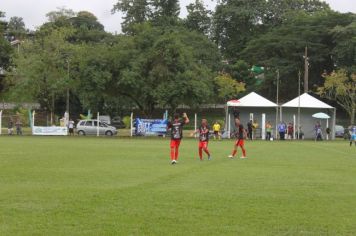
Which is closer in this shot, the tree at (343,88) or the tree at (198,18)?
the tree at (343,88)

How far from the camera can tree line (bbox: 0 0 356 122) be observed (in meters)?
50.3

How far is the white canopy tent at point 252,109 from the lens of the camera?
5034cm

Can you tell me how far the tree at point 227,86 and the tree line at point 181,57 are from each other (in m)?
0.12

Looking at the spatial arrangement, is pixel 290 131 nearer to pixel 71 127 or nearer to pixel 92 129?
pixel 92 129

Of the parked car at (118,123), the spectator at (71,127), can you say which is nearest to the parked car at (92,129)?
the spectator at (71,127)

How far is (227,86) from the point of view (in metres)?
69.8

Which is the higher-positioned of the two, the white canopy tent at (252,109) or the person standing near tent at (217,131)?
the white canopy tent at (252,109)

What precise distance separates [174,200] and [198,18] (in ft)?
256

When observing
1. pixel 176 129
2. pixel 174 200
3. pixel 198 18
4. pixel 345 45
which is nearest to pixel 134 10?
pixel 198 18

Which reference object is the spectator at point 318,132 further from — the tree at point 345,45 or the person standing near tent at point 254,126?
the tree at point 345,45

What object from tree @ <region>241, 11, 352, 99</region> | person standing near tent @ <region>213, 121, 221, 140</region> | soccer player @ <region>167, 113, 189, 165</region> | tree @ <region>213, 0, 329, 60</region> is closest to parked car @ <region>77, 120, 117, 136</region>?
person standing near tent @ <region>213, 121, 221, 140</region>

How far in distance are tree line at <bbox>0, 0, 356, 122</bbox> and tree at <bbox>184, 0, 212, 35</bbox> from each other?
0.15m


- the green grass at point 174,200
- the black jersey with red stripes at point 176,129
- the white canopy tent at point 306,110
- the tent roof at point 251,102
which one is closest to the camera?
the green grass at point 174,200

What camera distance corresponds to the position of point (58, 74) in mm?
64688
